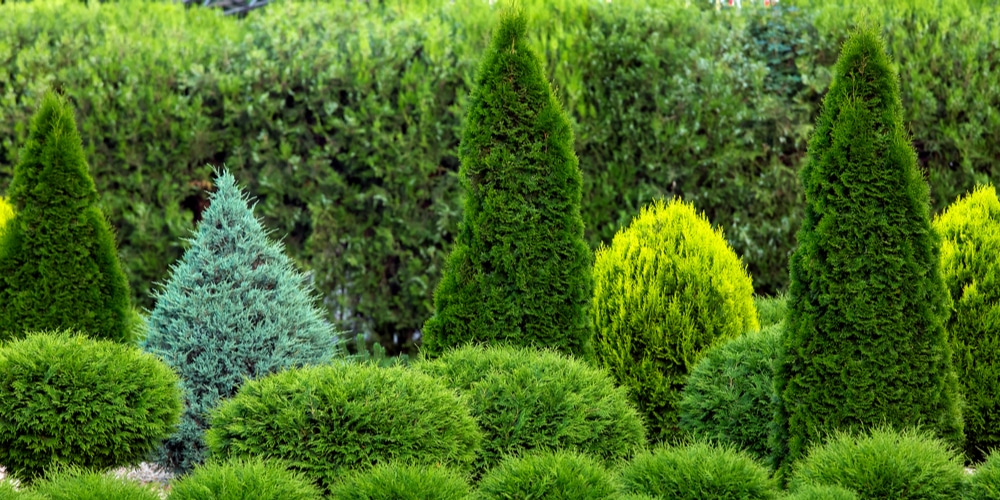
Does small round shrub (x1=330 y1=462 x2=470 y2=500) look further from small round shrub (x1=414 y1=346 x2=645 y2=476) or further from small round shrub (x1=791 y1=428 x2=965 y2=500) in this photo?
small round shrub (x1=791 y1=428 x2=965 y2=500)

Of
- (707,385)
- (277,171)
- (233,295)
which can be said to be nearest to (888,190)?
(707,385)

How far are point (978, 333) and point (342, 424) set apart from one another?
13.6ft

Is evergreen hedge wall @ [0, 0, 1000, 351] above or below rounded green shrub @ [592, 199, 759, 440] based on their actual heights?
above

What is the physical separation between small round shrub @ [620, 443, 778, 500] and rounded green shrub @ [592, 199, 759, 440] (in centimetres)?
206

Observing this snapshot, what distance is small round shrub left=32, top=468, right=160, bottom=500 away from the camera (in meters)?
4.46

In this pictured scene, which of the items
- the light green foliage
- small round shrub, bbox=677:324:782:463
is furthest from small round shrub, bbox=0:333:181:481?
the light green foliage

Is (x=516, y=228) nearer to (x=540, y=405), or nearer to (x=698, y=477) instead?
(x=540, y=405)

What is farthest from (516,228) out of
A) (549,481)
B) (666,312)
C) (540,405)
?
(549,481)

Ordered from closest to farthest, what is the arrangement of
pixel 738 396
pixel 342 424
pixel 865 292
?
pixel 342 424 < pixel 865 292 < pixel 738 396

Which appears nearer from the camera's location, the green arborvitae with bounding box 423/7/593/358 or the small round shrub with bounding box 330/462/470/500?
the small round shrub with bounding box 330/462/470/500

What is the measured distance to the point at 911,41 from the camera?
916 centimetres

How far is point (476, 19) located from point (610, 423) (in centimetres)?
491

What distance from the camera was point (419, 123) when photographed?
29.8 ft

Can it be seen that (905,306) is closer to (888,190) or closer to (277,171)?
(888,190)
